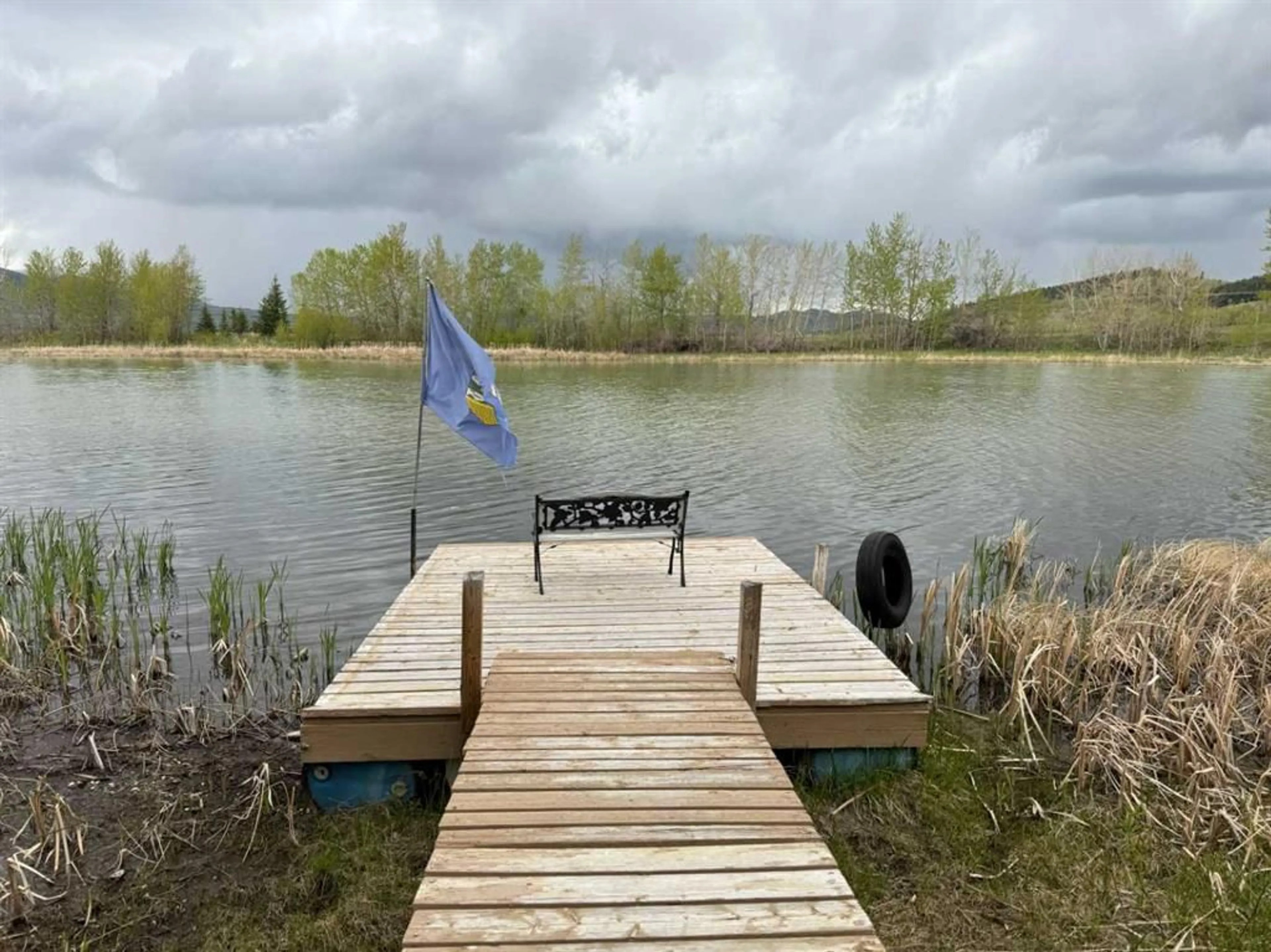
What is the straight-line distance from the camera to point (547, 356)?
5538 centimetres

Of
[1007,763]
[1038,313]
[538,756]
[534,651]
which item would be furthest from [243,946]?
[1038,313]

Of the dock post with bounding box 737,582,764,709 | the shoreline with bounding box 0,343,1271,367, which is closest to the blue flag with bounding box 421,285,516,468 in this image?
the dock post with bounding box 737,582,764,709

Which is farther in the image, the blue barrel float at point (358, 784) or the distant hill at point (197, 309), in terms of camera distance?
the distant hill at point (197, 309)

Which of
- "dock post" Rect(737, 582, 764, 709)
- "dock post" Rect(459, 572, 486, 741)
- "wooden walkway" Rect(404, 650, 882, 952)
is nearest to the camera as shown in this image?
"wooden walkway" Rect(404, 650, 882, 952)

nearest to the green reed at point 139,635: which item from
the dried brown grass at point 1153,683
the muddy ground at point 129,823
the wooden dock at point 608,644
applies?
the muddy ground at point 129,823

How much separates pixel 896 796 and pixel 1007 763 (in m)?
1.04

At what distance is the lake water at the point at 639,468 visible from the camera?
10766 millimetres

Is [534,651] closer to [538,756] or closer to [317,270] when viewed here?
[538,756]

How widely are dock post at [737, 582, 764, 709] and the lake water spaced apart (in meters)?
3.52

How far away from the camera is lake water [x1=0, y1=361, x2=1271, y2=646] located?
10.8 m

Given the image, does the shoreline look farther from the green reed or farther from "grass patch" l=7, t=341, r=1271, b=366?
the green reed

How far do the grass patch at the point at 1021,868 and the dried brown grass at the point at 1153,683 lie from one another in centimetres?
22

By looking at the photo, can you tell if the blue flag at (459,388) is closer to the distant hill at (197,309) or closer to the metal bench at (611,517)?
the metal bench at (611,517)

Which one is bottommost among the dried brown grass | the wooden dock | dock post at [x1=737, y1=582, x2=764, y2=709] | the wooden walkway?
the dried brown grass
